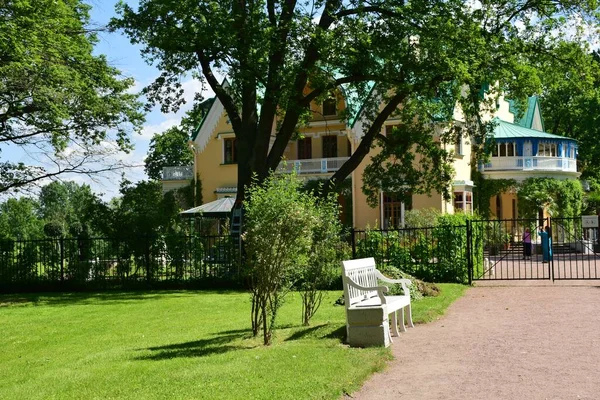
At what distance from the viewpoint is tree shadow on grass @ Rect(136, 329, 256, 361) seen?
9.38 metres

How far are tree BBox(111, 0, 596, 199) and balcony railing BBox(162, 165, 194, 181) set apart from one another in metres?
23.4

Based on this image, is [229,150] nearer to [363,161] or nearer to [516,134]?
[363,161]

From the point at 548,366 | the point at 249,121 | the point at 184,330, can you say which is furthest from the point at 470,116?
the point at 548,366

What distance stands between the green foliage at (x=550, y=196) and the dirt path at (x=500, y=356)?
26.4 m

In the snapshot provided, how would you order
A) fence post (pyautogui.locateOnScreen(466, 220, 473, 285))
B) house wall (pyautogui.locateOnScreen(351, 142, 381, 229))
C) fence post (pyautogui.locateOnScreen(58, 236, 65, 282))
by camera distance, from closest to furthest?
fence post (pyautogui.locateOnScreen(466, 220, 473, 285)) < fence post (pyautogui.locateOnScreen(58, 236, 65, 282)) < house wall (pyautogui.locateOnScreen(351, 142, 381, 229))

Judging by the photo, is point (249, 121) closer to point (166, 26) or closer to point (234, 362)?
point (166, 26)

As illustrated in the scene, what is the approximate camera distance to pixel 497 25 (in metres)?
20.5

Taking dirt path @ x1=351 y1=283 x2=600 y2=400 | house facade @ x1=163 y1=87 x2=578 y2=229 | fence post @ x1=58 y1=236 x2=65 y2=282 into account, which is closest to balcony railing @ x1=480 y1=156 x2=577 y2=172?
house facade @ x1=163 y1=87 x2=578 y2=229

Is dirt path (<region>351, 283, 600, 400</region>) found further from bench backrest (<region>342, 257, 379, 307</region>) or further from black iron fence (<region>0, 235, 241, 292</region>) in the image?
black iron fence (<region>0, 235, 241, 292</region>)

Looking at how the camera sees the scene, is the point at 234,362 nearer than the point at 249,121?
Yes

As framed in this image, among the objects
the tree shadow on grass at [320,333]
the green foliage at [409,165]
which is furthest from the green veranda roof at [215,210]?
the tree shadow on grass at [320,333]

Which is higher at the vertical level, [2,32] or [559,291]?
[2,32]

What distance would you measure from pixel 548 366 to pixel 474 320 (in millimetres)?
4180

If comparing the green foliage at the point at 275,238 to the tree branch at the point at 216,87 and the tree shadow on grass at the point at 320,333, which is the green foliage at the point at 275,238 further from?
the tree branch at the point at 216,87
